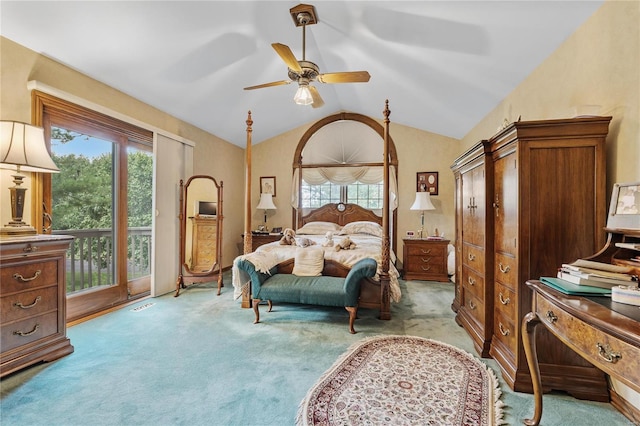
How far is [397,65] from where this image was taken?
10.9 ft

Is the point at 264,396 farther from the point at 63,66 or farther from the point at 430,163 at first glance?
the point at 430,163

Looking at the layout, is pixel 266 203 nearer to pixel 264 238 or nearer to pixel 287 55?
pixel 264 238

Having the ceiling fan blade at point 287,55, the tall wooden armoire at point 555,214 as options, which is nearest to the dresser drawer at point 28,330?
the ceiling fan blade at point 287,55

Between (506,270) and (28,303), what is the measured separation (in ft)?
11.2

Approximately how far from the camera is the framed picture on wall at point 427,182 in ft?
17.8

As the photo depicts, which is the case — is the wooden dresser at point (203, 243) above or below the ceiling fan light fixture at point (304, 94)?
below

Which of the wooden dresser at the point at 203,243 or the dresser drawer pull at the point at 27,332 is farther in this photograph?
the wooden dresser at the point at 203,243

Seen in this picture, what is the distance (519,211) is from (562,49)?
1487 millimetres

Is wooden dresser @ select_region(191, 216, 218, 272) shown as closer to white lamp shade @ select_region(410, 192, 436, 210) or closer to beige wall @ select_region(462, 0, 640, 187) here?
white lamp shade @ select_region(410, 192, 436, 210)

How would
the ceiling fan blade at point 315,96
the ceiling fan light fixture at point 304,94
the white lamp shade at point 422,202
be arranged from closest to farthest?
the ceiling fan light fixture at point 304,94
the ceiling fan blade at point 315,96
the white lamp shade at point 422,202

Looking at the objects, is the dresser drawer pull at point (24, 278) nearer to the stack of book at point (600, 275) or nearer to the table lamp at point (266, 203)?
the stack of book at point (600, 275)

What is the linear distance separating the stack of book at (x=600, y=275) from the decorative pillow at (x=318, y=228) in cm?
403

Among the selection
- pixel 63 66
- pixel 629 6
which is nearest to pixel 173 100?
pixel 63 66

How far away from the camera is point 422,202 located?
507 cm
